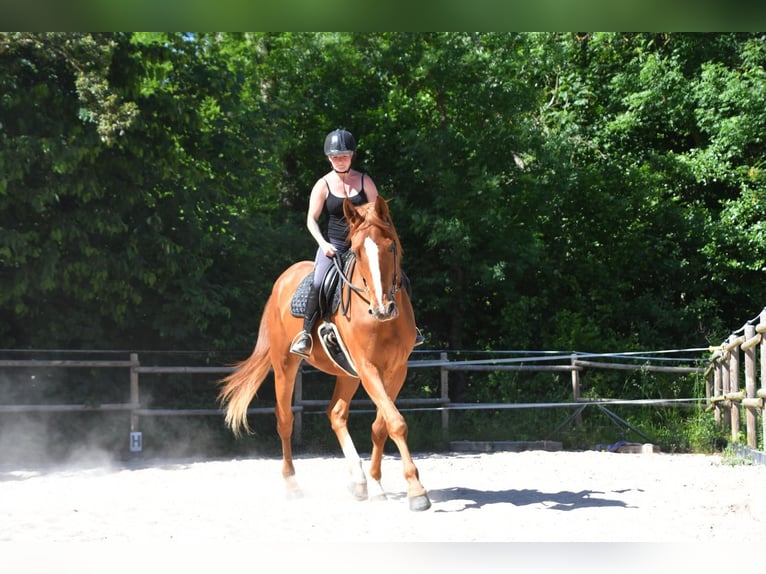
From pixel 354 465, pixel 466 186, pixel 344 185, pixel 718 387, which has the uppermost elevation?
pixel 466 186

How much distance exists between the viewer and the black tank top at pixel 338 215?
6.90 m

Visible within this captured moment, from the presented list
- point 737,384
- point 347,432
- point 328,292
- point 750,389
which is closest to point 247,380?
point 347,432

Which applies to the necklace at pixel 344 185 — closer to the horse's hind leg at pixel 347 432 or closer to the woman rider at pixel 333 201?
the woman rider at pixel 333 201

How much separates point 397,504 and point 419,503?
532mm

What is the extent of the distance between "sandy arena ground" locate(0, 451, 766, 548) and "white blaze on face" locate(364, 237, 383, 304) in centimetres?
142

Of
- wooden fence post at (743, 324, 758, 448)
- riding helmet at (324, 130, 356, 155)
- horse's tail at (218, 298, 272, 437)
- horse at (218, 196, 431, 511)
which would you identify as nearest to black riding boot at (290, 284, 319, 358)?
horse at (218, 196, 431, 511)

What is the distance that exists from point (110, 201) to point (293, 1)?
258 inches

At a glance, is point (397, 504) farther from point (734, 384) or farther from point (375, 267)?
point (734, 384)

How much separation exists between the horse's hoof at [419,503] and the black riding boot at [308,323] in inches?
63.6

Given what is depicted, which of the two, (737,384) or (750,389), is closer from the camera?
(750,389)

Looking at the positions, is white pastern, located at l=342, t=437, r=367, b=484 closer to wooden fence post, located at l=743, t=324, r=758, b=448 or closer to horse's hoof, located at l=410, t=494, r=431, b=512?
horse's hoof, located at l=410, t=494, r=431, b=512

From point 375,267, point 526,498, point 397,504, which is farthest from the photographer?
point 526,498

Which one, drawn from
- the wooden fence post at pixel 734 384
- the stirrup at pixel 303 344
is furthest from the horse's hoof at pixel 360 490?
the wooden fence post at pixel 734 384

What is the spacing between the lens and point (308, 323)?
7094mm
